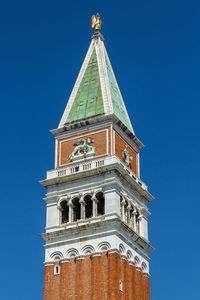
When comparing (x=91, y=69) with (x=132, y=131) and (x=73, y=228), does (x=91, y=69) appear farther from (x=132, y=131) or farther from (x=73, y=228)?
(x=73, y=228)

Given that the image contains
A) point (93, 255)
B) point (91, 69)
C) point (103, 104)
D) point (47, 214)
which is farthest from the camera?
point (91, 69)

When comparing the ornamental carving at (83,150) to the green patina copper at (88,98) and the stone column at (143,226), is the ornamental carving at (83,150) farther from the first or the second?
the stone column at (143,226)

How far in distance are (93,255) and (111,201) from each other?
5.65 m

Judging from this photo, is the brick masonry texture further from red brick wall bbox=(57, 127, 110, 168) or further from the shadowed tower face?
red brick wall bbox=(57, 127, 110, 168)

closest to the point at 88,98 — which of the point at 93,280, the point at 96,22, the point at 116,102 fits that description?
the point at 116,102

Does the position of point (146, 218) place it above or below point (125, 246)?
above

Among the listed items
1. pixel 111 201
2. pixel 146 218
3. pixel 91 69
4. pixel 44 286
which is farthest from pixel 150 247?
pixel 91 69

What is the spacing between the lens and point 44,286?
65.2 meters

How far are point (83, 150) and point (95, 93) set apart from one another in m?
7.93

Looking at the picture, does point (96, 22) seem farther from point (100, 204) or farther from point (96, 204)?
point (96, 204)

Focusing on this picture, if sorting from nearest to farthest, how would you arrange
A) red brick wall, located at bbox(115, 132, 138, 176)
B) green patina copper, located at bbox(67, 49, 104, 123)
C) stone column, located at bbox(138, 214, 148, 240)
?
stone column, located at bbox(138, 214, 148, 240), red brick wall, located at bbox(115, 132, 138, 176), green patina copper, located at bbox(67, 49, 104, 123)

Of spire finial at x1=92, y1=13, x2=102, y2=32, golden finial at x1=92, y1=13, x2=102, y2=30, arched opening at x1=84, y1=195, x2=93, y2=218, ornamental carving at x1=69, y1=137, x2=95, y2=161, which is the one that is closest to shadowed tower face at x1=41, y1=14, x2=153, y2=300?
ornamental carving at x1=69, y1=137, x2=95, y2=161

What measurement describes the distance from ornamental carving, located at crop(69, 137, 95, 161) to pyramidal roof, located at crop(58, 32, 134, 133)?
3295 mm

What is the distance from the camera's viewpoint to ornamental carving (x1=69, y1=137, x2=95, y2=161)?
70569mm
